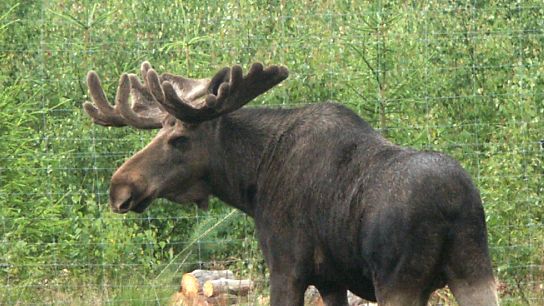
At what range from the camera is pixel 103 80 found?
1142 centimetres

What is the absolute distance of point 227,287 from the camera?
419 inches

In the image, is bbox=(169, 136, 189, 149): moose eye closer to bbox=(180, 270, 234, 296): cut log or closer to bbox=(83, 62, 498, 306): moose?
bbox=(83, 62, 498, 306): moose

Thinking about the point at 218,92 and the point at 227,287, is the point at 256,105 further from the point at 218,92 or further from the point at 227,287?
the point at 218,92

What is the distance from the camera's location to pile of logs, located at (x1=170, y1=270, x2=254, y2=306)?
34.8 ft

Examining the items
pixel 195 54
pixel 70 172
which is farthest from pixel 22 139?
pixel 195 54

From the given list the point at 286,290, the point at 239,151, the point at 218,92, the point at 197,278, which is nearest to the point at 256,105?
the point at 197,278

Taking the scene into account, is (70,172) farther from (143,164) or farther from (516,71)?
(516,71)

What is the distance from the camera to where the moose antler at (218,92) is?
8219 mm

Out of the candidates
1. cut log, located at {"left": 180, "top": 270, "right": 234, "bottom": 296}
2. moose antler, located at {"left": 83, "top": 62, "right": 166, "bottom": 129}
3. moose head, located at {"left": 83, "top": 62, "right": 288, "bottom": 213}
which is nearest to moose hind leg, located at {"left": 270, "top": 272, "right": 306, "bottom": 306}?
moose head, located at {"left": 83, "top": 62, "right": 288, "bottom": 213}

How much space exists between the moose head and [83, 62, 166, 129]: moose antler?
0.01 meters

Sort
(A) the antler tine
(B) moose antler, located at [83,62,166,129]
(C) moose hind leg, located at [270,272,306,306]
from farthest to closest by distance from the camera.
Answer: (A) the antler tine < (B) moose antler, located at [83,62,166,129] < (C) moose hind leg, located at [270,272,306,306]


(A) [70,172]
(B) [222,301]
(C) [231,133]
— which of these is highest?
(C) [231,133]

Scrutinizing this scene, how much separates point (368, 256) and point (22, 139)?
4.73 meters

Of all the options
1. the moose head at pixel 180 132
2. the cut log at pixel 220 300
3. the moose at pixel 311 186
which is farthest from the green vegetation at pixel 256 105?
the moose head at pixel 180 132
